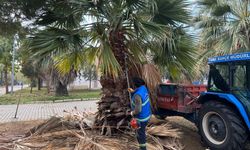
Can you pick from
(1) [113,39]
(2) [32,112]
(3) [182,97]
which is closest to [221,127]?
(3) [182,97]

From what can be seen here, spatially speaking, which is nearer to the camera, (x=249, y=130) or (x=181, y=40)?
(x=249, y=130)

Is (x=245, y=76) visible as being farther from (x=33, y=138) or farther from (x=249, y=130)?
(x=33, y=138)

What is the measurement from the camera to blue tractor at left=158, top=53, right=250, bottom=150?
5.90 m

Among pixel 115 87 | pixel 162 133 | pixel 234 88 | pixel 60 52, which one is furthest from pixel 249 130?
pixel 60 52

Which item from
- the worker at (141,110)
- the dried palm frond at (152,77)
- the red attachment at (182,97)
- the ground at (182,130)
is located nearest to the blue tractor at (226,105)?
the red attachment at (182,97)

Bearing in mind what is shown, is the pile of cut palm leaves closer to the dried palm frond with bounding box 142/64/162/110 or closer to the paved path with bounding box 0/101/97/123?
the dried palm frond with bounding box 142/64/162/110

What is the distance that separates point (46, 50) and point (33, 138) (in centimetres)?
213

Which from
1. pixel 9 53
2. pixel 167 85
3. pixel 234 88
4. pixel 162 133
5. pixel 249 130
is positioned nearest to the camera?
pixel 249 130

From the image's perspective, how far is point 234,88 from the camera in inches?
252

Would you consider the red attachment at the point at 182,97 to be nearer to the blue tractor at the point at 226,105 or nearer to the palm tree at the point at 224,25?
the blue tractor at the point at 226,105

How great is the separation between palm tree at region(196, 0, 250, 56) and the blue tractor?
11.6 ft

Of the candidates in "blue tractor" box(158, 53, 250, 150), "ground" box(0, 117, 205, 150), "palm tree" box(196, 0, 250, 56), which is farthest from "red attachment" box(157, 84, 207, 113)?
"palm tree" box(196, 0, 250, 56)

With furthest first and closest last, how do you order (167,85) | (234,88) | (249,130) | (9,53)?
(9,53) < (167,85) < (234,88) < (249,130)

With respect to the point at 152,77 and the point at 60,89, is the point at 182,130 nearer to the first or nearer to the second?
the point at 152,77
